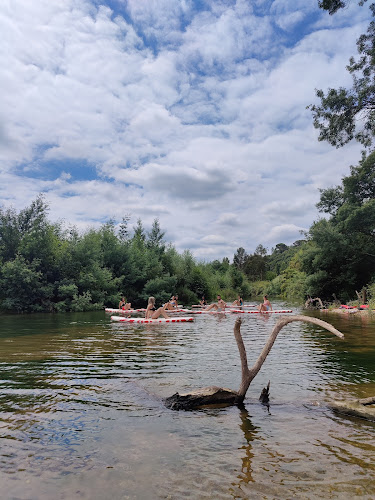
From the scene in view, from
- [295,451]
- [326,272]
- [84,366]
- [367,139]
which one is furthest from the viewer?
[326,272]

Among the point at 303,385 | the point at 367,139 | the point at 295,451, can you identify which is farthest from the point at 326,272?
the point at 295,451

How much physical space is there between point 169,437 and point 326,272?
3155 centimetres

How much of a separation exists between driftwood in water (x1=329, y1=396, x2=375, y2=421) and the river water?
0.48 ft

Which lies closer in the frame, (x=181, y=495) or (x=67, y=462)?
(x=181, y=495)

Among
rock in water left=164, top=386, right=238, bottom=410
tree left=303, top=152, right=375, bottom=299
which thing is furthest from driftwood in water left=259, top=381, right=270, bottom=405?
tree left=303, top=152, right=375, bottom=299

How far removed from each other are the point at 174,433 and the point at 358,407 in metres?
2.72

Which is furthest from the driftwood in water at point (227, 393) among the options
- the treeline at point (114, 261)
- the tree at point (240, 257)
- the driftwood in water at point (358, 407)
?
the tree at point (240, 257)

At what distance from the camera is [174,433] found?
15.0 feet

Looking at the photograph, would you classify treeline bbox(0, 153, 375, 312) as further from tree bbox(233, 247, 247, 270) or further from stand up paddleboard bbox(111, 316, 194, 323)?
tree bbox(233, 247, 247, 270)

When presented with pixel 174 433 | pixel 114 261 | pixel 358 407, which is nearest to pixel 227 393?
pixel 174 433

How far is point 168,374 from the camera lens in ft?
25.4

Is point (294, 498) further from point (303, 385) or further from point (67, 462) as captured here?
point (303, 385)

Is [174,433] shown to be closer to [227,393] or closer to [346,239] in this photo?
[227,393]

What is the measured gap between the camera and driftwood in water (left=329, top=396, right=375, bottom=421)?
5033 mm
